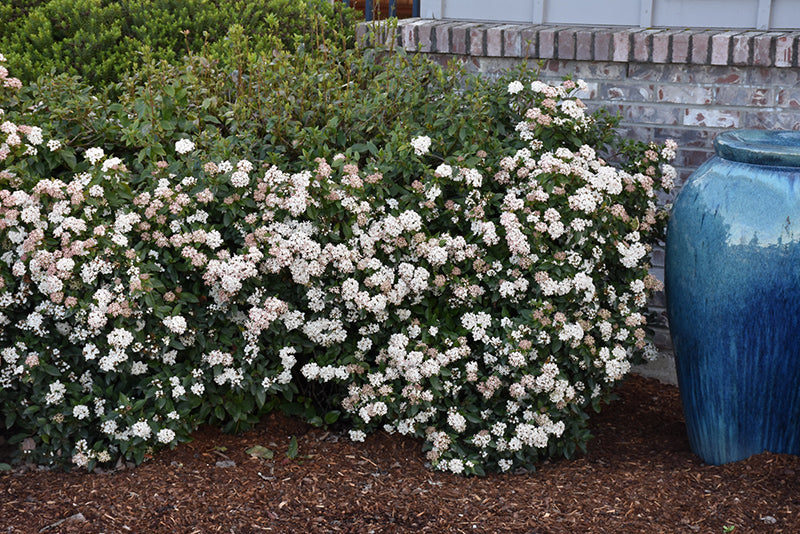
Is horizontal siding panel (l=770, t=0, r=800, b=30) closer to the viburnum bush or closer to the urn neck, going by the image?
the urn neck

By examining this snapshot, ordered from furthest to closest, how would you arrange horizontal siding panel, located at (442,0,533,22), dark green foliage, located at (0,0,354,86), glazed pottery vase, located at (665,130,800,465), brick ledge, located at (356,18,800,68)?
dark green foliage, located at (0,0,354,86)
horizontal siding panel, located at (442,0,533,22)
brick ledge, located at (356,18,800,68)
glazed pottery vase, located at (665,130,800,465)

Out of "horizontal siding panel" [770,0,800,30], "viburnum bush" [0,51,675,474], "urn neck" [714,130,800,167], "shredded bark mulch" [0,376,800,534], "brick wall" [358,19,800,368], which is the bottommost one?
"shredded bark mulch" [0,376,800,534]

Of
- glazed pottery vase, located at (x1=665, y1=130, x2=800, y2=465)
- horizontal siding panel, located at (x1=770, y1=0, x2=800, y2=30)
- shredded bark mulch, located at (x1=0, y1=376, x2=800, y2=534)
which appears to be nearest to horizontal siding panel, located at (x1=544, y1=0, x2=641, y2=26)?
horizontal siding panel, located at (x1=770, y1=0, x2=800, y2=30)

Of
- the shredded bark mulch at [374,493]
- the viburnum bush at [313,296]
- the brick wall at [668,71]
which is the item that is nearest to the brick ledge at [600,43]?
the brick wall at [668,71]

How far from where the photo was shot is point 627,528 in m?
2.67

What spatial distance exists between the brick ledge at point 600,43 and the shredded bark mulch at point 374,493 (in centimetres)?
172

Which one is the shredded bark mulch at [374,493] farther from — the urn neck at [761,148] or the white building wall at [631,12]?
the white building wall at [631,12]

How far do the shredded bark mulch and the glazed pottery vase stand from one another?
0.16 m

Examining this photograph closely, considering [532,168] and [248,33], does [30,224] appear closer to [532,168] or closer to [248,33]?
[532,168]

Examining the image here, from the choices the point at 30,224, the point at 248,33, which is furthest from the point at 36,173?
the point at 248,33

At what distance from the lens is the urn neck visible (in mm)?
2852

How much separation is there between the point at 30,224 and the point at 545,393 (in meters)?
1.85

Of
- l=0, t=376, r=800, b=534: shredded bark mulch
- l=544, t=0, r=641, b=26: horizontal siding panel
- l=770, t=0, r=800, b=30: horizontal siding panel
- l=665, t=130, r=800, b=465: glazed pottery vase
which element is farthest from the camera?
l=544, t=0, r=641, b=26: horizontal siding panel

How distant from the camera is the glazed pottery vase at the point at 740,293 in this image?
282 centimetres
